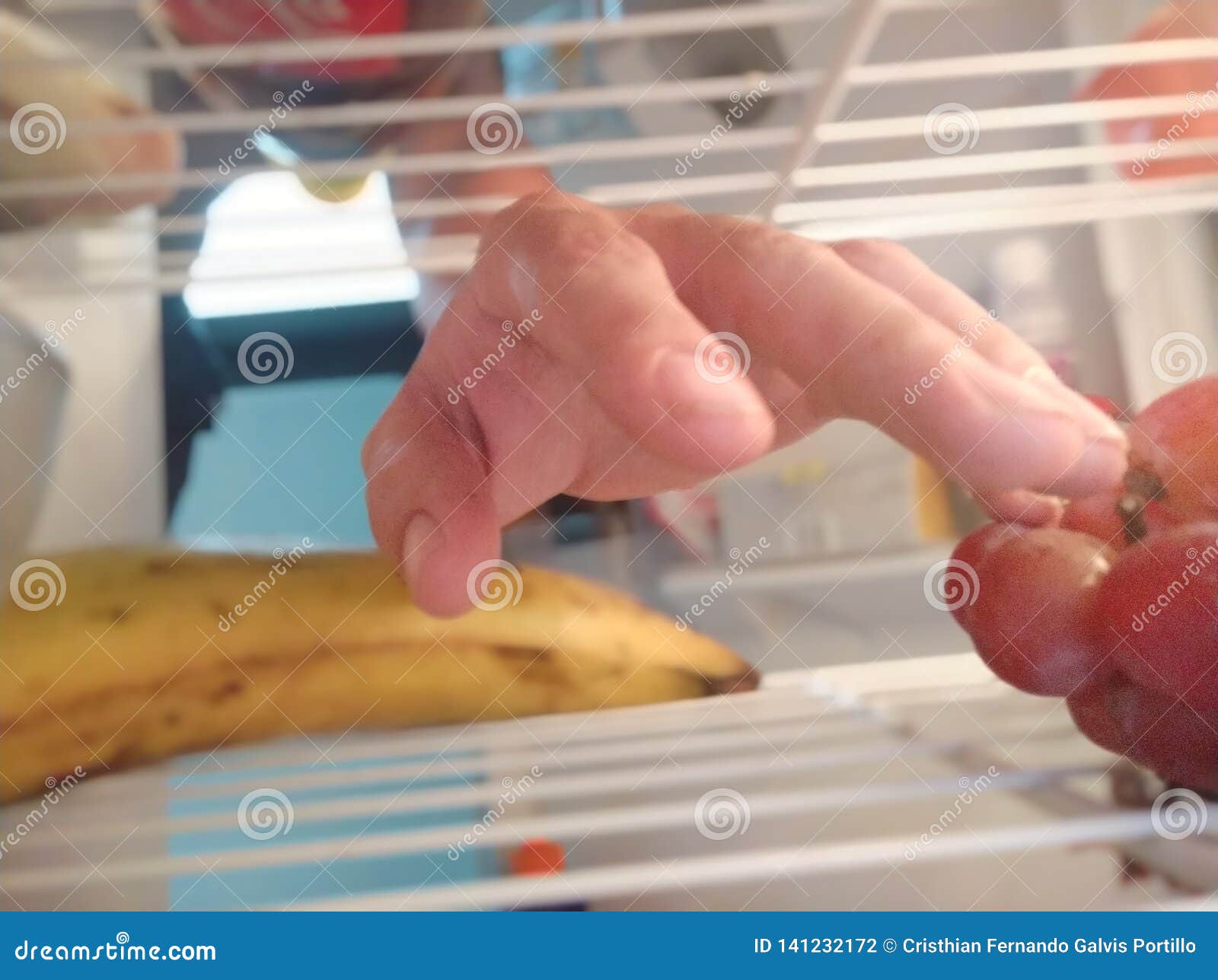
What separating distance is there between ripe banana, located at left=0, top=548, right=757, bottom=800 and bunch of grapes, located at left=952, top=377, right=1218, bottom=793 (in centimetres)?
15

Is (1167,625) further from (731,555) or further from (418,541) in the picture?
(418,541)

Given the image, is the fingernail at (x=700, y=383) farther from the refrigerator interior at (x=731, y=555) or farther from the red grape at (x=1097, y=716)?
the red grape at (x=1097, y=716)

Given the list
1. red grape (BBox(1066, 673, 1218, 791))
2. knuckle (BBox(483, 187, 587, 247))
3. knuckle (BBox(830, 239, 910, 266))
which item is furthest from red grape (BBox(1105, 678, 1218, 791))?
knuckle (BBox(483, 187, 587, 247))

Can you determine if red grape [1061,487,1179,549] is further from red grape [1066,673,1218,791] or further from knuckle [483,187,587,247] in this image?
knuckle [483,187,587,247]

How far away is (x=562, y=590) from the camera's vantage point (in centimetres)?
38

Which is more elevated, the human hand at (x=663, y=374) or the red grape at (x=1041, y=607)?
the human hand at (x=663, y=374)

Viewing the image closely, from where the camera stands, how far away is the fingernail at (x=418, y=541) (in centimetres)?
37

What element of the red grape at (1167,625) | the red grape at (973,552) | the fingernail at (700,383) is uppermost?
the fingernail at (700,383)

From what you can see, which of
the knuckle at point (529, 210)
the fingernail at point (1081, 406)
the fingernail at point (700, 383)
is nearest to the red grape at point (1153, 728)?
the fingernail at point (1081, 406)

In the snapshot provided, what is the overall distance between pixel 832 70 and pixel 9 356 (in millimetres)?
435

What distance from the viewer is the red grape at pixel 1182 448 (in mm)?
372

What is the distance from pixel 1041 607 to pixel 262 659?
0.36m

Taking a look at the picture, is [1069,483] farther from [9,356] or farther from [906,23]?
[9,356]

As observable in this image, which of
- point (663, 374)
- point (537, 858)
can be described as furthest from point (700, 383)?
point (537, 858)
